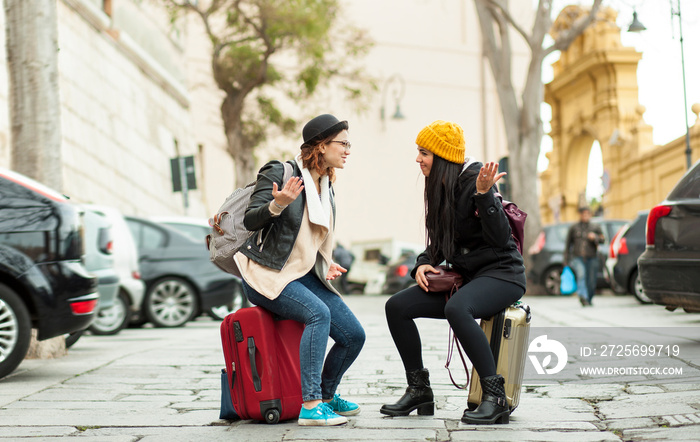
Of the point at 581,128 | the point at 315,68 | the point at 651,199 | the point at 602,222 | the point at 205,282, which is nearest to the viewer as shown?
the point at 205,282

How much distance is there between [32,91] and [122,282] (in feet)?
11.6

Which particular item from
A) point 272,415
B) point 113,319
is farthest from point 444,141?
point 113,319

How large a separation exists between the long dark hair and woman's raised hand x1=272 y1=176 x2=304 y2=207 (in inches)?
27.5

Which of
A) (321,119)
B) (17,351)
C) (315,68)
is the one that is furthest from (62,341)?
(315,68)

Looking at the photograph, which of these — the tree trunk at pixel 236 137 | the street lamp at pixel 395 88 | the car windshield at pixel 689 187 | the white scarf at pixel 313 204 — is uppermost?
the street lamp at pixel 395 88

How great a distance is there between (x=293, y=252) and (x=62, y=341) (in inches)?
178

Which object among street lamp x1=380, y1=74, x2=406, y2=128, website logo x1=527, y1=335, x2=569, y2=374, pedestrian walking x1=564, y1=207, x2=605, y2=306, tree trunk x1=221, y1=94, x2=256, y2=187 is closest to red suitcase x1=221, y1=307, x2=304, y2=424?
website logo x1=527, y1=335, x2=569, y2=374

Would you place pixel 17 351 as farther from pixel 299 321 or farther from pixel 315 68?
pixel 315 68

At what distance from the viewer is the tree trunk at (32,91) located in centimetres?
895

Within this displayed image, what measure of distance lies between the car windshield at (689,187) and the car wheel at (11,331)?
209 inches

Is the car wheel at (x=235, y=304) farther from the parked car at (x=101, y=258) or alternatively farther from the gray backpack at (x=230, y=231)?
the gray backpack at (x=230, y=231)

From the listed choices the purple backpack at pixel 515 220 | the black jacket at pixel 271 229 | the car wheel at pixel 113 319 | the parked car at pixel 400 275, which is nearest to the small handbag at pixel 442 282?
the purple backpack at pixel 515 220

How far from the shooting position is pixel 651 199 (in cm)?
3269

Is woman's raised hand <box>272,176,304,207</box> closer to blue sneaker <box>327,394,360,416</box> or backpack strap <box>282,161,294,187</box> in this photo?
backpack strap <box>282,161,294,187</box>
